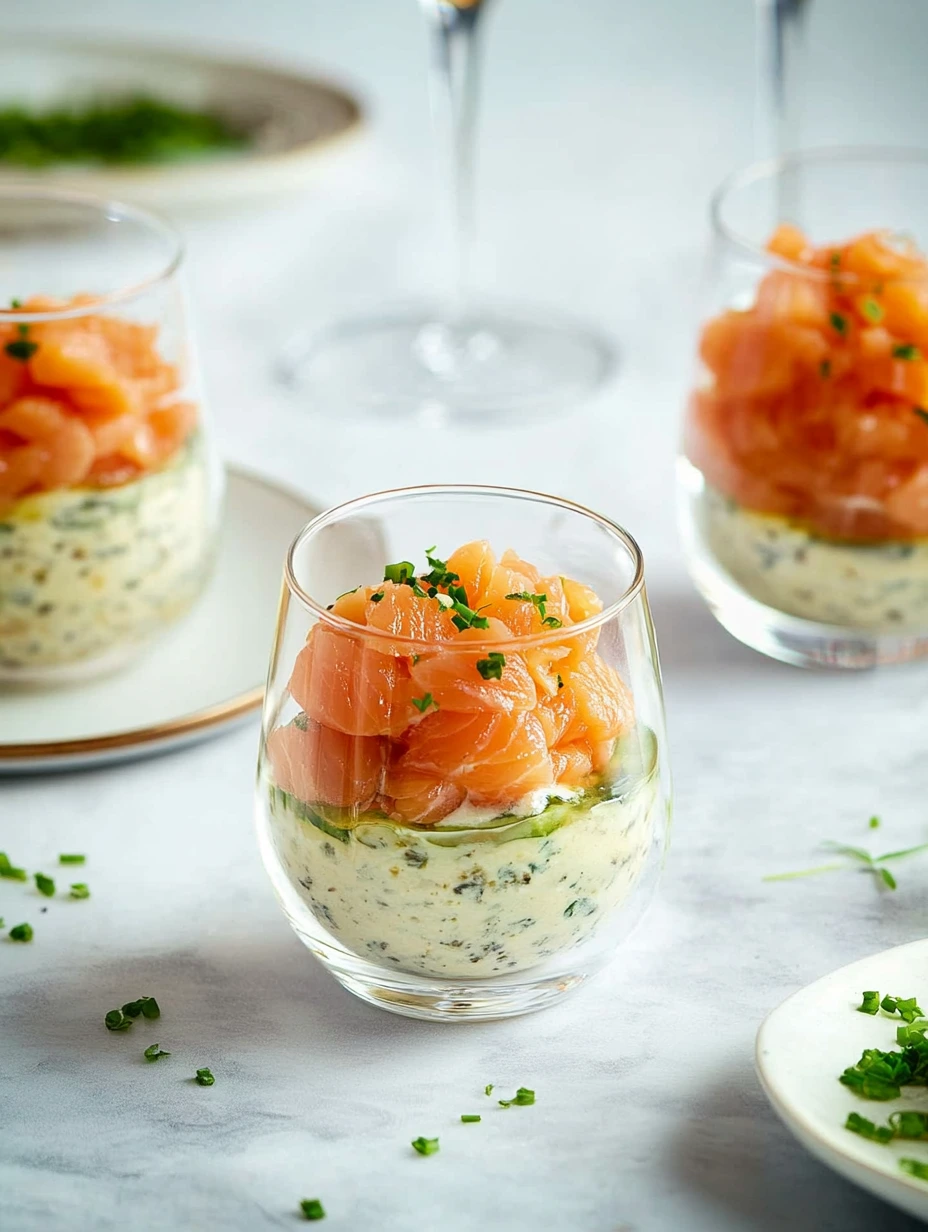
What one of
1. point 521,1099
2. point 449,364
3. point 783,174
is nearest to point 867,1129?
point 521,1099

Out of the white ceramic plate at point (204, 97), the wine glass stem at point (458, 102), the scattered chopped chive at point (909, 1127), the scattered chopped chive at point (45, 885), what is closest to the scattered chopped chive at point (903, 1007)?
the scattered chopped chive at point (909, 1127)

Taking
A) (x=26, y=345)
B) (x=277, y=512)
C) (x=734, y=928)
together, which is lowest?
(x=734, y=928)

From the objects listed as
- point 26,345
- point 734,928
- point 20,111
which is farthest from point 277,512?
point 20,111

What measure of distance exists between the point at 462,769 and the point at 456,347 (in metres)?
1.48

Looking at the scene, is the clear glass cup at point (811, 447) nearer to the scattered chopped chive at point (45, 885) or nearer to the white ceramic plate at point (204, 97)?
Result: the scattered chopped chive at point (45, 885)

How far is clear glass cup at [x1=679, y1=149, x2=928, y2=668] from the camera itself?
1480 millimetres

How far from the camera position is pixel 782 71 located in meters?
2.18

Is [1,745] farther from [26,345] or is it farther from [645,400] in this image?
[645,400]

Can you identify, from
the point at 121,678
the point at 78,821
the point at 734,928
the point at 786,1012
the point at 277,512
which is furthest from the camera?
the point at 277,512

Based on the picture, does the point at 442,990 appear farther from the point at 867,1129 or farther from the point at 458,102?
the point at 458,102

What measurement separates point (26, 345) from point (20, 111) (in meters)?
1.69

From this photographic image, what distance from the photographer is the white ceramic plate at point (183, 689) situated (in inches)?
58.7

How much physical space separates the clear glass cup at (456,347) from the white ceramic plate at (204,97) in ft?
1.03

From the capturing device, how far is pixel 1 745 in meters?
1.47
